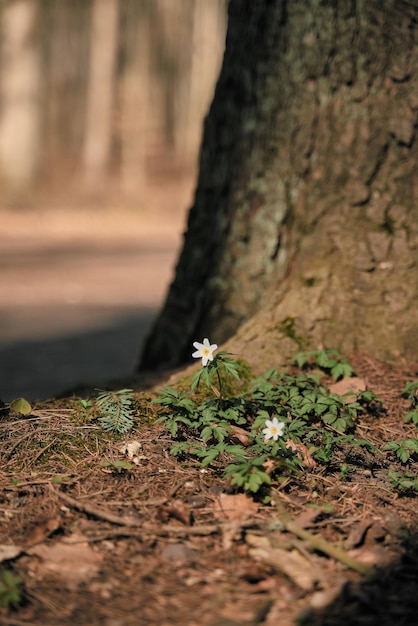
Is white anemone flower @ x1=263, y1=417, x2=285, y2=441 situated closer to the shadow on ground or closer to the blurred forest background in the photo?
the shadow on ground

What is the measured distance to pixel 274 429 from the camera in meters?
2.51

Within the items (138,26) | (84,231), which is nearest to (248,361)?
(84,231)

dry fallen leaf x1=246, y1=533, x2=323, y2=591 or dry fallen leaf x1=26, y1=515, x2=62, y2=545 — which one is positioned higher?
dry fallen leaf x1=246, y1=533, x2=323, y2=591

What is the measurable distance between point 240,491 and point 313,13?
2261mm

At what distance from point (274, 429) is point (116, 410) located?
0.63m

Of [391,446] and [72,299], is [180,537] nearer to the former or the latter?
[391,446]

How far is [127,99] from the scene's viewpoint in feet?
102

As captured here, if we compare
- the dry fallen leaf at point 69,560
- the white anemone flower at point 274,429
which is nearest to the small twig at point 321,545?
the white anemone flower at point 274,429

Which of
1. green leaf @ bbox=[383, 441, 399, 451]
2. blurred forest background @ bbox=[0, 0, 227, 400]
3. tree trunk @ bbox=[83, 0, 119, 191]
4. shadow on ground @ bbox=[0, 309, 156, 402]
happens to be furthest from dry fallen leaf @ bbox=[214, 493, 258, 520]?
tree trunk @ bbox=[83, 0, 119, 191]

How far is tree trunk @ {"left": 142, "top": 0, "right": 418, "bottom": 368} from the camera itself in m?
3.42

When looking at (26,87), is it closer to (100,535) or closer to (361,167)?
(361,167)

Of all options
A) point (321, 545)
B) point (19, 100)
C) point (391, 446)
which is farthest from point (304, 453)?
point (19, 100)

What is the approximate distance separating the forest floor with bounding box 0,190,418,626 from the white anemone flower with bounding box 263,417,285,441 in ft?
0.50

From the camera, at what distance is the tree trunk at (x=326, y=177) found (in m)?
3.42
